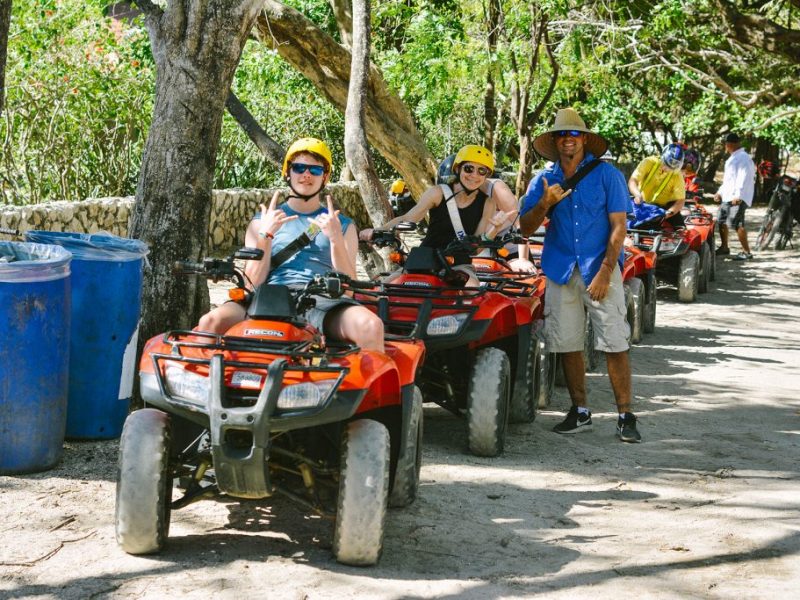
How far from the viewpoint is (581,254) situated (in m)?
7.64

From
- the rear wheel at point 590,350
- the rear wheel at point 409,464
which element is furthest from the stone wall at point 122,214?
the rear wheel at point 409,464

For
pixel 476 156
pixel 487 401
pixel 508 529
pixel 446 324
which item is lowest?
pixel 508 529

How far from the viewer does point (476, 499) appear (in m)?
6.18

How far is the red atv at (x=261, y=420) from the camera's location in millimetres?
4738

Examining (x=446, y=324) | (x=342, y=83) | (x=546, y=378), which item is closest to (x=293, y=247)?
(x=446, y=324)

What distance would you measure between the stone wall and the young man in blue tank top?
5.85 m

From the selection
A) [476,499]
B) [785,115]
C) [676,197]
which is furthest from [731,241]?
[476,499]

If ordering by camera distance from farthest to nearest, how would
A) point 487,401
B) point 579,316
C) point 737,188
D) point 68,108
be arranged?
point 737,188 < point 68,108 < point 579,316 < point 487,401

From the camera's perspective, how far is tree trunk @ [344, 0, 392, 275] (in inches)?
413

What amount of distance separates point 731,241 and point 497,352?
Answer: 1776 centimetres

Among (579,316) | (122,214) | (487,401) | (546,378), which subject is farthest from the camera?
(122,214)

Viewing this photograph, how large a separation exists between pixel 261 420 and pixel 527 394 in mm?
3405

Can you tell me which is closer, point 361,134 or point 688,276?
point 361,134

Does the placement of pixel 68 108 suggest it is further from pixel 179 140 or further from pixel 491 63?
pixel 179 140
